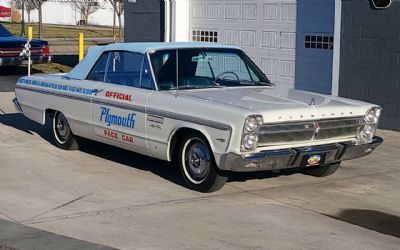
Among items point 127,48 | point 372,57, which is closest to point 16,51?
point 372,57

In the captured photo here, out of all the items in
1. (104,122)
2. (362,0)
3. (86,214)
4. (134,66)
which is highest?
(362,0)

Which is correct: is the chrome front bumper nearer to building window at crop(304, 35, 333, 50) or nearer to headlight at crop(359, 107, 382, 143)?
headlight at crop(359, 107, 382, 143)

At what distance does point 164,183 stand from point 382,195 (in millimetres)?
2414

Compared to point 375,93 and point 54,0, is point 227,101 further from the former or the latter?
point 54,0

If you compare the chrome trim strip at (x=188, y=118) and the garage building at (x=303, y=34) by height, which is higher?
the garage building at (x=303, y=34)

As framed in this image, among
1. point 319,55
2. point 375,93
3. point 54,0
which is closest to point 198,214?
point 375,93

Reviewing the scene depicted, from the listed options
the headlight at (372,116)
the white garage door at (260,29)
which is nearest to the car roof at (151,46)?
the headlight at (372,116)

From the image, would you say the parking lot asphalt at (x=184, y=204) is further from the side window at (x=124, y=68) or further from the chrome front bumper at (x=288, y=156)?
the side window at (x=124, y=68)

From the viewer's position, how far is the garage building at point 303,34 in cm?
1234

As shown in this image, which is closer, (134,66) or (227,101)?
(227,101)

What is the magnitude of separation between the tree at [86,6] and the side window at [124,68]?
6049 cm

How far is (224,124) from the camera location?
24.2 ft

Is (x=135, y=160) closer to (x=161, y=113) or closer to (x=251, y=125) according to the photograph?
(x=161, y=113)

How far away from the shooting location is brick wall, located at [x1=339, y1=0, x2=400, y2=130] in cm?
1207
